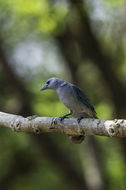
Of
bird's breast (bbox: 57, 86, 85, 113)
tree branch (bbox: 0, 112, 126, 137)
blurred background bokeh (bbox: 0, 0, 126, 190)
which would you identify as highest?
blurred background bokeh (bbox: 0, 0, 126, 190)

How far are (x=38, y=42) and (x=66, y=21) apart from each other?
142 inches

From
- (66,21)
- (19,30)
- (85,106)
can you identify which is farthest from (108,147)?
(85,106)

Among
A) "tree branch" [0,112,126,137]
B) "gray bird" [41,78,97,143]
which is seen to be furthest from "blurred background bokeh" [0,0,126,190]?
"tree branch" [0,112,126,137]

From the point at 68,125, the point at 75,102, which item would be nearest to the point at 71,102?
the point at 75,102

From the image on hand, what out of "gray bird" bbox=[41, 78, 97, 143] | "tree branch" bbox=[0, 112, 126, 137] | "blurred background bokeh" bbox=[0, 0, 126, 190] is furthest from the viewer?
"blurred background bokeh" bbox=[0, 0, 126, 190]

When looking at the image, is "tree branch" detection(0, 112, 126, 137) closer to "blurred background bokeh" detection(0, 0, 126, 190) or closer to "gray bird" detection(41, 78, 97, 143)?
"gray bird" detection(41, 78, 97, 143)

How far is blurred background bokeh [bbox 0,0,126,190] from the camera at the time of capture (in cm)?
994

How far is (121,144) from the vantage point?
10.8 meters

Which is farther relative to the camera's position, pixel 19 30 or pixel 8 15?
pixel 19 30

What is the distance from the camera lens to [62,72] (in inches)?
520

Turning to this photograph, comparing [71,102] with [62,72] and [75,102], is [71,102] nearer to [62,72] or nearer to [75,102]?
[75,102]

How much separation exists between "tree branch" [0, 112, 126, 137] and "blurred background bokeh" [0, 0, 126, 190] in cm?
572

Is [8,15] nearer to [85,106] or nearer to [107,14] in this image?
[107,14]

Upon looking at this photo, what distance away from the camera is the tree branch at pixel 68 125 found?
3.31 meters
